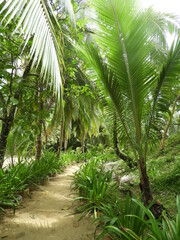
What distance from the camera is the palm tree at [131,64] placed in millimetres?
2188

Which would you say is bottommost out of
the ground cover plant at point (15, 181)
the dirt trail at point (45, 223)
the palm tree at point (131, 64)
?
the dirt trail at point (45, 223)

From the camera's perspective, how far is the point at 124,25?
85.7 inches

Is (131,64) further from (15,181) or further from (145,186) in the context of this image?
(15,181)

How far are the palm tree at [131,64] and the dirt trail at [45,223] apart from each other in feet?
3.35

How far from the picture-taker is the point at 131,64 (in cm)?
230

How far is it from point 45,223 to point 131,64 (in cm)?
260

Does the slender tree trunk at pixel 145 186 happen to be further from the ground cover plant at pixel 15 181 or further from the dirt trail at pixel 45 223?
the ground cover plant at pixel 15 181

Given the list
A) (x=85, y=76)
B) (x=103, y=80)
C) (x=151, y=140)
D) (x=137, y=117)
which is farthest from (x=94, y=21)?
(x=85, y=76)

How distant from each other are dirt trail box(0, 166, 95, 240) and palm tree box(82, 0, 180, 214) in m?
1.02

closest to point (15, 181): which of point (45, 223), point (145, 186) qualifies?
point (45, 223)

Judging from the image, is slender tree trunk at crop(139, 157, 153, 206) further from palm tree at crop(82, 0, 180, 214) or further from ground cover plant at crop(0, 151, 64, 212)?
ground cover plant at crop(0, 151, 64, 212)

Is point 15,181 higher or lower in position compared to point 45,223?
higher

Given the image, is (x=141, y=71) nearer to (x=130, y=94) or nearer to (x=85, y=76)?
(x=130, y=94)

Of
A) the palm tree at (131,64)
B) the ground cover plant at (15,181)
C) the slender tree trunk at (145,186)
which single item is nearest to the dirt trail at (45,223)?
the ground cover plant at (15,181)
